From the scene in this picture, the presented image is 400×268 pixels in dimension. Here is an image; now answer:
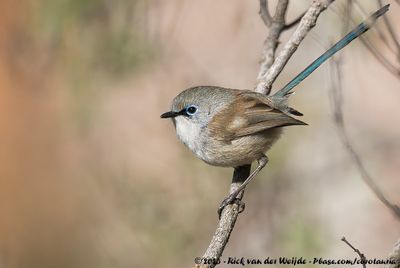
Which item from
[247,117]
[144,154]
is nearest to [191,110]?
[247,117]

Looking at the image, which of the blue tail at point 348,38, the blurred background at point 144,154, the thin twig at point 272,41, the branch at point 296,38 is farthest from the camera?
the blurred background at point 144,154

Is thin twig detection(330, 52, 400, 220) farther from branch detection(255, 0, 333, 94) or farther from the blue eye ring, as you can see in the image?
the blue eye ring

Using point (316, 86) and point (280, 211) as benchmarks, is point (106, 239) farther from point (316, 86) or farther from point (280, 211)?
point (316, 86)

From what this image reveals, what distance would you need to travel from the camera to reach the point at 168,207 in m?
6.74

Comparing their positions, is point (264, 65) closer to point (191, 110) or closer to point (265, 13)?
point (265, 13)

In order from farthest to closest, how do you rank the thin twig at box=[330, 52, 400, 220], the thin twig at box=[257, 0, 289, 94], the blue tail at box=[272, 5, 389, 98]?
1. the thin twig at box=[257, 0, 289, 94]
2. the blue tail at box=[272, 5, 389, 98]
3. the thin twig at box=[330, 52, 400, 220]

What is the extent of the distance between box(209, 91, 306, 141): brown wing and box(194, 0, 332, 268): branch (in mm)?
187

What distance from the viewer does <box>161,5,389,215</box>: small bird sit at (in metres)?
4.79

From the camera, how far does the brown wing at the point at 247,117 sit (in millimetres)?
4824

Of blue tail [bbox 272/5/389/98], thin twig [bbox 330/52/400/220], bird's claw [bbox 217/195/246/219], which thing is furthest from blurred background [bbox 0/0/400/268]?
bird's claw [bbox 217/195/246/219]

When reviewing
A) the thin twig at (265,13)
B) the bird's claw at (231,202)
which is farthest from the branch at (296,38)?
the bird's claw at (231,202)

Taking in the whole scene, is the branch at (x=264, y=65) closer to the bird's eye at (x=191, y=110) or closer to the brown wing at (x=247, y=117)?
the brown wing at (x=247, y=117)

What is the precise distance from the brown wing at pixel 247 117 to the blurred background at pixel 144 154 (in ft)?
5.93

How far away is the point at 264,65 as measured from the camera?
507 centimetres
